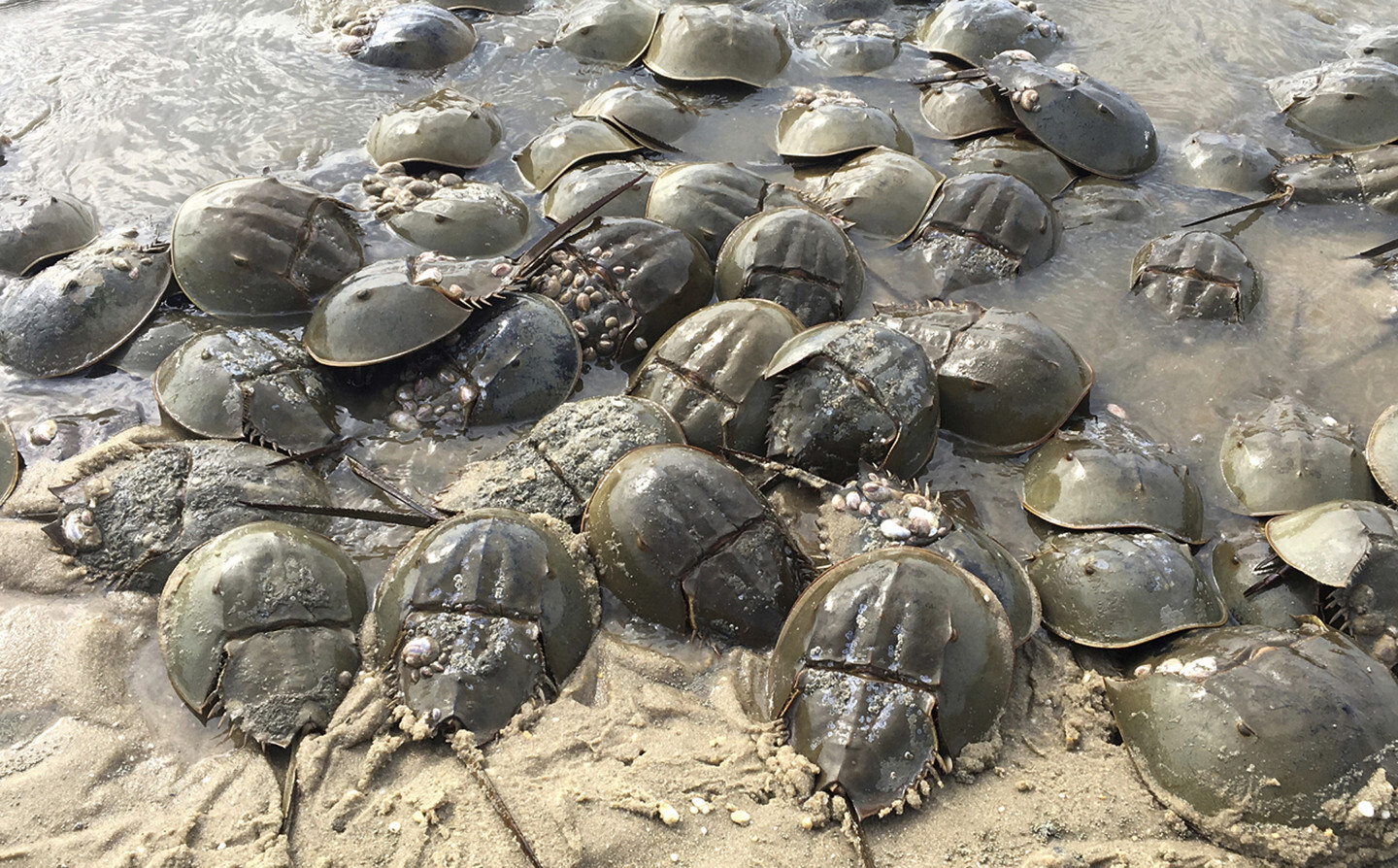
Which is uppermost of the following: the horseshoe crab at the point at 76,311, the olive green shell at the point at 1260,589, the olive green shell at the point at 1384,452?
the horseshoe crab at the point at 76,311

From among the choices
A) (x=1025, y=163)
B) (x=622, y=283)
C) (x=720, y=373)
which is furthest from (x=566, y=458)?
(x=1025, y=163)

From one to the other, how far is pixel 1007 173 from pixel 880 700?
3086mm

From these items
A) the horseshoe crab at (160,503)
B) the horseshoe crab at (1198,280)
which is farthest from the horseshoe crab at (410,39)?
the horseshoe crab at (1198,280)

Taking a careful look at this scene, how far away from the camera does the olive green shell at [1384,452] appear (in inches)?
117

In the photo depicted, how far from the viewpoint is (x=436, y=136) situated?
14.2 ft

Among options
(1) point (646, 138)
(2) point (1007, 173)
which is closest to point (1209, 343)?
(2) point (1007, 173)

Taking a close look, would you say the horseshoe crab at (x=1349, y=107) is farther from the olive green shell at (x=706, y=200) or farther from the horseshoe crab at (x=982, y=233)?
the olive green shell at (x=706, y=200)

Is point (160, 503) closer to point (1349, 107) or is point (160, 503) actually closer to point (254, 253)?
point (254, 253)

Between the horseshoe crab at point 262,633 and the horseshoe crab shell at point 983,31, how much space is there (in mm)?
4627

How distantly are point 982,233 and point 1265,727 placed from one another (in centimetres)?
239

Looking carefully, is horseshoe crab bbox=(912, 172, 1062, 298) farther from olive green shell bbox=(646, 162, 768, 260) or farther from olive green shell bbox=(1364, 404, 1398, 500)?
olive green shell bbox=(1364, 404, 1398, 500)

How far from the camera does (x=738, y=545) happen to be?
254cm

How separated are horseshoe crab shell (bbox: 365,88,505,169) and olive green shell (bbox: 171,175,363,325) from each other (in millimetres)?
852

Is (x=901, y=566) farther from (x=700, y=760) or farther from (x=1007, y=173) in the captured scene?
(x=1007, y=173)
